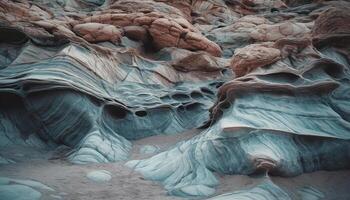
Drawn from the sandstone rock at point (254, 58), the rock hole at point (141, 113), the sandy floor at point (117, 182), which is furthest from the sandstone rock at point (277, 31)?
the sandy floor at point (117, 182)

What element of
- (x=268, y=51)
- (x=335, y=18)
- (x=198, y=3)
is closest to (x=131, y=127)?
(x=268, y=51)

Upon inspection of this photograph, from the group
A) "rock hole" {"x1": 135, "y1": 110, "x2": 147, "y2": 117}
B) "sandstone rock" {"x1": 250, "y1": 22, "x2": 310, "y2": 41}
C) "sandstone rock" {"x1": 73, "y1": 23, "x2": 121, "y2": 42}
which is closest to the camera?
"rock hole" {"x1": 135, "y1": 110, "x2": 147, "y2": 117}

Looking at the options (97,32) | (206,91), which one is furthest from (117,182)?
(97,32)

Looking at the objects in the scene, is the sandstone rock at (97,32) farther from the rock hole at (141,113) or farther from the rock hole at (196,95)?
the rock hole at (141,113)

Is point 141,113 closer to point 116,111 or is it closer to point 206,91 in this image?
point 116,111

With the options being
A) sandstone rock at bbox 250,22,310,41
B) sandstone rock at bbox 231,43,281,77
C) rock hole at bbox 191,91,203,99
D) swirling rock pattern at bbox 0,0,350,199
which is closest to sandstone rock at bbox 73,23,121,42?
swirling rock pattern at bbox 0,0,350,199

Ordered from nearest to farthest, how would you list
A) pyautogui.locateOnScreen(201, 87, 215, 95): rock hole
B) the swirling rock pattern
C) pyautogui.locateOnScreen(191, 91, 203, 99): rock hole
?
the swirling rock pattern, pyautogui.locateOnScreen(191, 91, 203, 99): rock hole, pyautogui.locateOnScreen(201, 87, 215, 95): rock hole

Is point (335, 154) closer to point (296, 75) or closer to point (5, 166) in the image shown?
point (296, 75)

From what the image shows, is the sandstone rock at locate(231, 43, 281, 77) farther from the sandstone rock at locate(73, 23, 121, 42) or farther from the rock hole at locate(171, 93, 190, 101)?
the sandstone rock at locate(73, 23, 121, 42)
